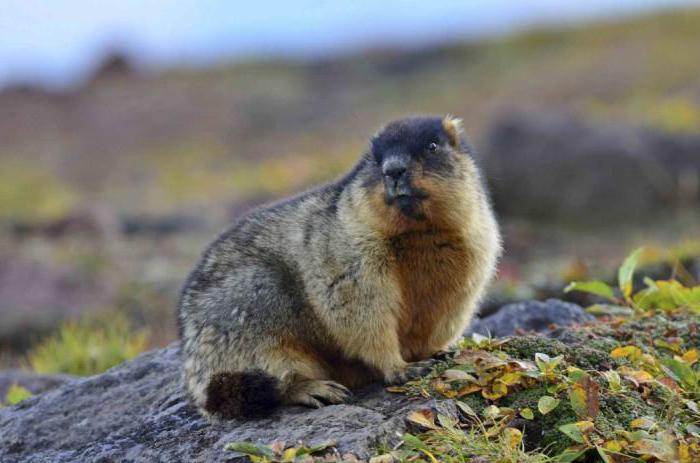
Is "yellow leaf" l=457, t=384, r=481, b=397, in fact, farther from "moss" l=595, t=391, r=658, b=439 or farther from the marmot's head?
the marmot's head

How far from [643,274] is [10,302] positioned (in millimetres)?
8682

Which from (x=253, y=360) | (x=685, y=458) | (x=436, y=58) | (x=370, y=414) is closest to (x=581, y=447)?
(x=685, y=458)

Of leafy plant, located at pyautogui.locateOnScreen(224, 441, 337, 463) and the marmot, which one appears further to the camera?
the marmot

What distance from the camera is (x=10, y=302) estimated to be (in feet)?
44.5

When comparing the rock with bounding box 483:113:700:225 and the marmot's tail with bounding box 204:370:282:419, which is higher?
the marmot's tail with bounding box 204:370:282:419

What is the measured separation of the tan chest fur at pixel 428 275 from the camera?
5.82 m

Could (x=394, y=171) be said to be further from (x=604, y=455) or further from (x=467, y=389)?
(x=604, y=455)

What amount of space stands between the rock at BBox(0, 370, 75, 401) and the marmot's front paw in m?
3.58

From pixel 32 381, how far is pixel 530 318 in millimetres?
4256

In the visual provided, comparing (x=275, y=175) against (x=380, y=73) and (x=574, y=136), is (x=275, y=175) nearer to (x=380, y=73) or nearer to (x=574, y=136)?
(x=574, y=136)

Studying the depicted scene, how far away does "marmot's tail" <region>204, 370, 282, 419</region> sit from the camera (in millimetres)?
5609

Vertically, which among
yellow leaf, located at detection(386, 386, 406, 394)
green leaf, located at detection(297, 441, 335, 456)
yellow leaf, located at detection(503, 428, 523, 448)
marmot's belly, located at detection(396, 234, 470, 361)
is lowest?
yellow leaf, located at detection(503, 428, 523, 448)

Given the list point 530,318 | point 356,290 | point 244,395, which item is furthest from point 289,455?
point 530,318

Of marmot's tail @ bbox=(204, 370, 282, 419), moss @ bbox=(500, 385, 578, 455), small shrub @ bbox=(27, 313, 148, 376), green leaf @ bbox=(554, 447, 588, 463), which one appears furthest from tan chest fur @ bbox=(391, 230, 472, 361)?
small shrub @ bbox=(27, 313, 148, 376)
